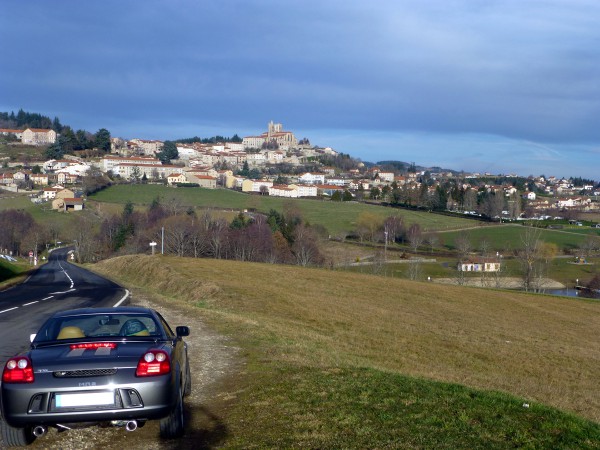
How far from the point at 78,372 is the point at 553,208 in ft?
537

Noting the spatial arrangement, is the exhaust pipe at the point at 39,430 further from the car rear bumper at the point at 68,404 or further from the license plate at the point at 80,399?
the license plate at the point at 80,399

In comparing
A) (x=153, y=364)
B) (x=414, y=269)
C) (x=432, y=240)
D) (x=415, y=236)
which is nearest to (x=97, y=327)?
(x=153, y=364)

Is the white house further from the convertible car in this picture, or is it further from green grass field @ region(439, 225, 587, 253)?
the convertible car

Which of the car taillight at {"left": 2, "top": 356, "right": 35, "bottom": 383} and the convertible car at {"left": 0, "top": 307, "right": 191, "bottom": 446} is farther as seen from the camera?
the car taillight at {"left": 2, "top": 356, "right": 35, "bottom": 383}

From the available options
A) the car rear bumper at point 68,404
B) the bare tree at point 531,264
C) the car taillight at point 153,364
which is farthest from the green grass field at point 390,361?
the bare tree at point 531,264

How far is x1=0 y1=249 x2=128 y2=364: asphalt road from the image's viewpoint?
15616mm

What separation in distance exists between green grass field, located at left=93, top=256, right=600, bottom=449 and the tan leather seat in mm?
1911

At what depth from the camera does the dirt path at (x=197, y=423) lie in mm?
7062

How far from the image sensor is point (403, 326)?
2455 centimetres

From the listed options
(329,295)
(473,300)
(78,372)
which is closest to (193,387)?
(78,372)

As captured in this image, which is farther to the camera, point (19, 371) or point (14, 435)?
point (14, 435)

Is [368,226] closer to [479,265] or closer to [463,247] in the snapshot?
[463,247]

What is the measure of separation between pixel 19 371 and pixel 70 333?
107 cm

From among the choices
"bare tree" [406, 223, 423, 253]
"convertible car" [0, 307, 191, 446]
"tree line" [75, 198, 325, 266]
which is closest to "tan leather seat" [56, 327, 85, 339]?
"convertible car" [0, 307, 191, 446]
